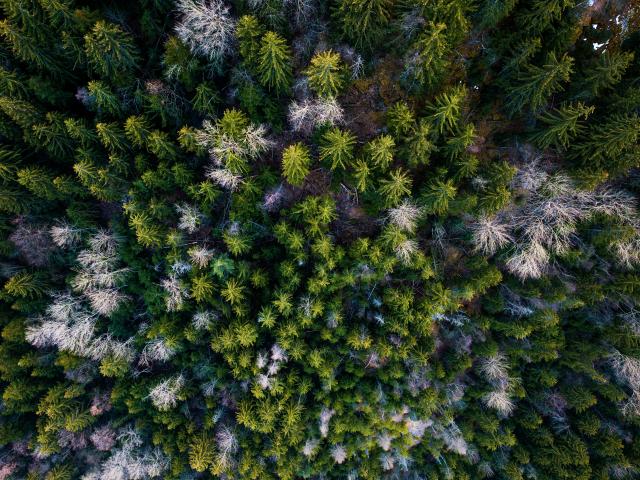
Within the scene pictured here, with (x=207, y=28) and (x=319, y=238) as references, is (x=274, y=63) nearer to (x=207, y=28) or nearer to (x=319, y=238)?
(x=207, y=28)

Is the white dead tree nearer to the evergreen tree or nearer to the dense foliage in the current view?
the dense foliage

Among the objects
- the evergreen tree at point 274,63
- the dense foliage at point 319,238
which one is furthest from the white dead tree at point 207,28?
the evergreen tree at point 274,63

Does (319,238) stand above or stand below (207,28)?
below

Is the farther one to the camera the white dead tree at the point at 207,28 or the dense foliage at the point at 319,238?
the dense foliage at the point at 319,238

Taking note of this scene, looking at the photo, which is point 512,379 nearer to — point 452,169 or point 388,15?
point 452,169

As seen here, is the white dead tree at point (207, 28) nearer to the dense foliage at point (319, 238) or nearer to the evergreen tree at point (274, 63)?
the dense foliage at point (319, 238)

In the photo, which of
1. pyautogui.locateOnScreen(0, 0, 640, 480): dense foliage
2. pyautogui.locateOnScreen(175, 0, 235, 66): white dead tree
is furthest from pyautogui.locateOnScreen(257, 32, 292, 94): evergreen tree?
pyautogui.locateOnScreen(175, 0, 235, 66): white dead tree

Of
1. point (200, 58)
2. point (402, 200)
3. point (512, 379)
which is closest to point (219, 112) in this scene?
point (200, 58)

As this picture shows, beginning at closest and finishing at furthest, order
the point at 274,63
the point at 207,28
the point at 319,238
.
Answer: the point at 274,63 → the point at 207,28 → the point at 319,238

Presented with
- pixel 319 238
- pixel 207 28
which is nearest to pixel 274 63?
pixel 207 28
